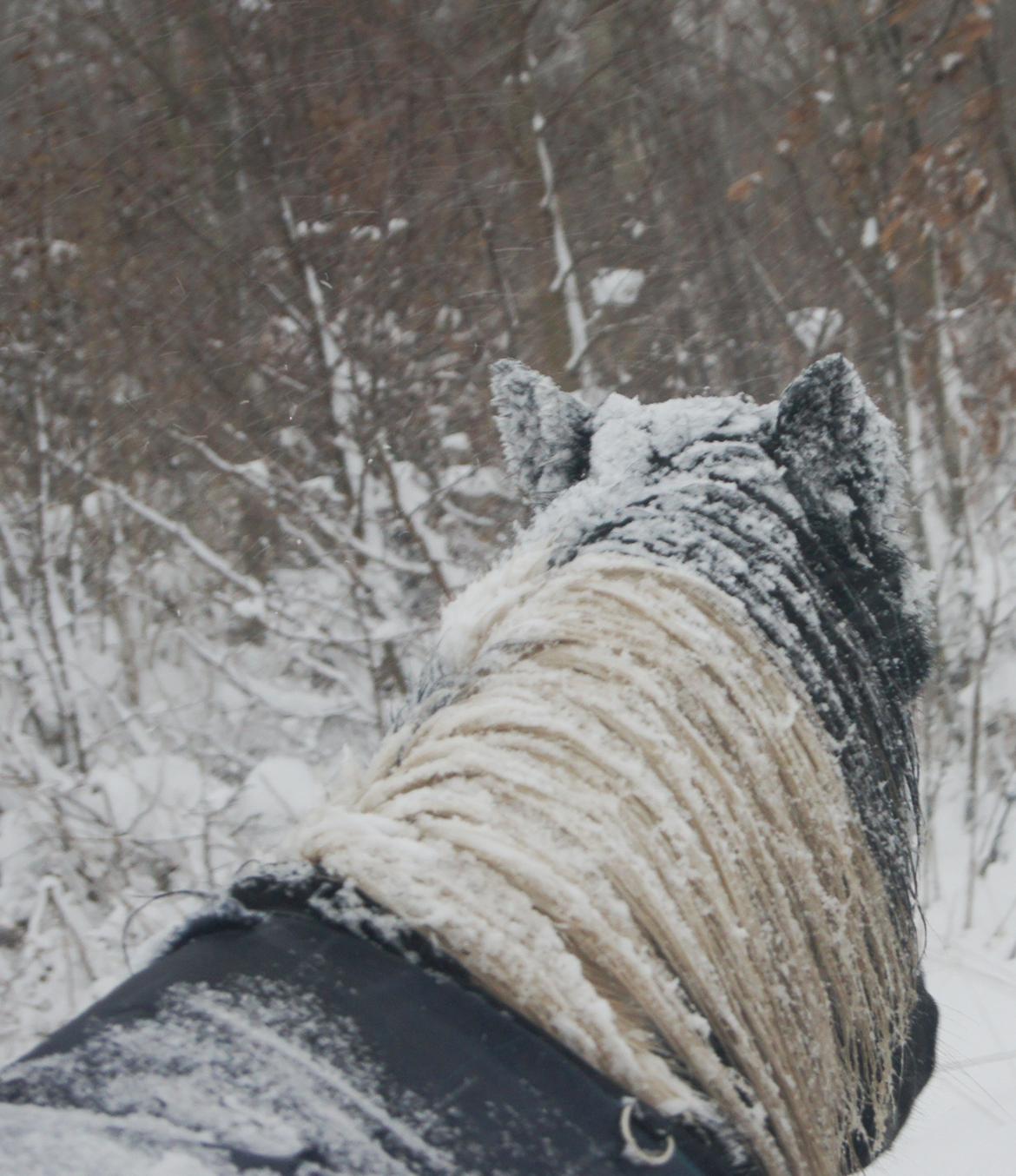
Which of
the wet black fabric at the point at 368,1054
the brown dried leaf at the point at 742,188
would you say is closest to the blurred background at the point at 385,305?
the brown dried leaf at the point at 742,188

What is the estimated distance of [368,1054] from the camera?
72 centimetres

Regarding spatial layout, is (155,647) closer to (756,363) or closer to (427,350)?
(427,350)

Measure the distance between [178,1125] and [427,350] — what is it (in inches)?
163

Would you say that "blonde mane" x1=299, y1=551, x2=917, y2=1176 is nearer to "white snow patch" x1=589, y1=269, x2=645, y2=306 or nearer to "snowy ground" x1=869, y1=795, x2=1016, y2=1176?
"snowy ground" x1=869, y1=795, x2=1016, y2=1176

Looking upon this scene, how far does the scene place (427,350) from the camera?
456 cm

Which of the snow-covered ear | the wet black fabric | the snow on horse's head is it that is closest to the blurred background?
the snow-covered ear

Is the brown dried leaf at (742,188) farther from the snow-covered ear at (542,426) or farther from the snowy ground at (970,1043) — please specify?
the snow-covered ear at (542,426)

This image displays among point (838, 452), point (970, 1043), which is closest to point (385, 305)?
point (970, 1043)

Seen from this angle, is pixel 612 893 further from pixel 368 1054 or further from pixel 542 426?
pixel 542 426

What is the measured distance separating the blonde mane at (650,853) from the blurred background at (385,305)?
10.2ft

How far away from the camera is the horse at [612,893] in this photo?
0.69m

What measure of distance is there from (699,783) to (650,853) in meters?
0.09

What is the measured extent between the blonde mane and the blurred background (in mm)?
3116

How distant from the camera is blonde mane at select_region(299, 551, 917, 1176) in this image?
816 mm
